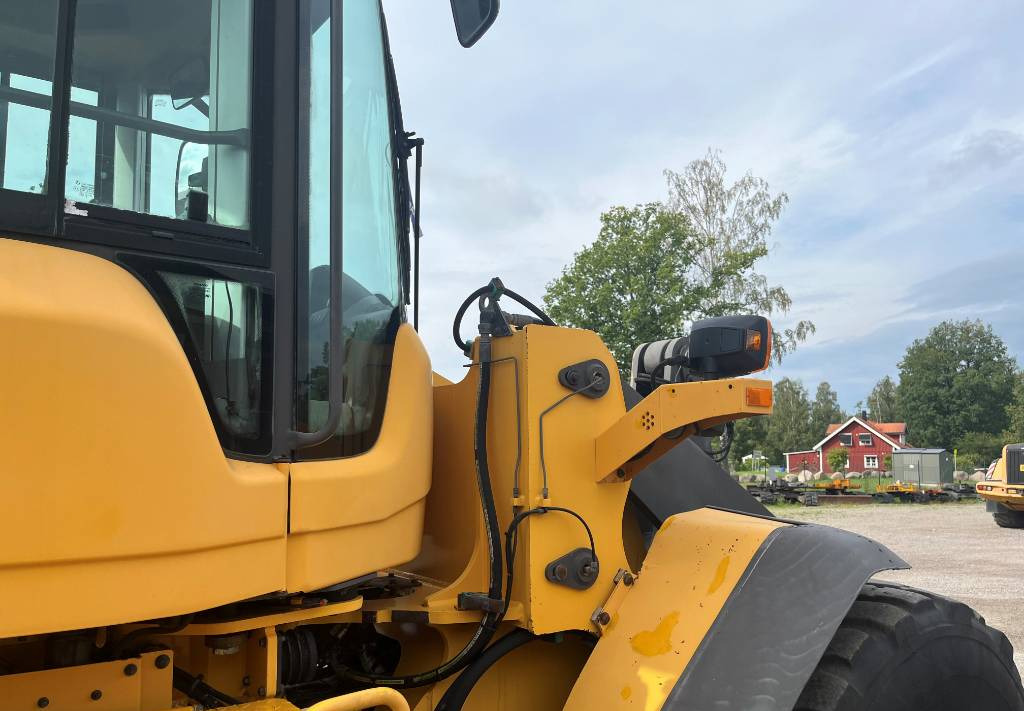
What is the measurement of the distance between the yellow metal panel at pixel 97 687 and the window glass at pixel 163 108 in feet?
3.13

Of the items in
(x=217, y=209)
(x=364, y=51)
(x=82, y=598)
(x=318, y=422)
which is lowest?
(x=82, y=598)

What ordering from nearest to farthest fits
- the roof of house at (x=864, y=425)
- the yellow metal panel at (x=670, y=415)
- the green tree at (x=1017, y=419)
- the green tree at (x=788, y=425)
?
the yellow metal panel at (x=670, y=415) → the green tree at (x=1017, y=419) → the green tree at (x=788, y=425) → the roof of house at (x=864, y=425)

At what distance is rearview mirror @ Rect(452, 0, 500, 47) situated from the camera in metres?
2.40

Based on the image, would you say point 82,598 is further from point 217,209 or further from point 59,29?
point 59,29

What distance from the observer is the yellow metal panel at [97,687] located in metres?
1.59

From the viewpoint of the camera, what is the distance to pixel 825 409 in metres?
79.8

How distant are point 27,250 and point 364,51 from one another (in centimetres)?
114

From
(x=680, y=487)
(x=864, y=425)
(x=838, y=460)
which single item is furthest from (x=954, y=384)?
(x=680, y=487)

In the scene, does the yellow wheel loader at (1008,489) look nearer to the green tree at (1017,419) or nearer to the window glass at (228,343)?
the window glass at (228,343)

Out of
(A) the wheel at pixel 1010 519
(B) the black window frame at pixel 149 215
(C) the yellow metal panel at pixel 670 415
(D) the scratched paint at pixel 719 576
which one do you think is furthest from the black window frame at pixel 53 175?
(A) the wheel at pixel 1010 519

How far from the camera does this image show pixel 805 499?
22.9 meters

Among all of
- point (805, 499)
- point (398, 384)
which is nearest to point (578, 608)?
point (398, 384)

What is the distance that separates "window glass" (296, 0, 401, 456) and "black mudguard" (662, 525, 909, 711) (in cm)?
108

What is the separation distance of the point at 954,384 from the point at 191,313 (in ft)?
265
